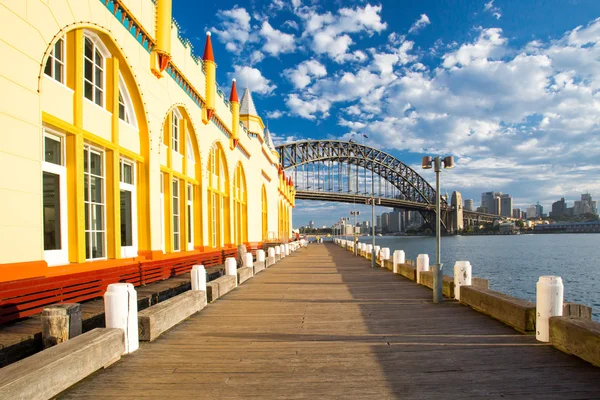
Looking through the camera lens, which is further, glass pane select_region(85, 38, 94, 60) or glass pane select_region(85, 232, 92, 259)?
glass pane select_region(85, 38, 94, 60)

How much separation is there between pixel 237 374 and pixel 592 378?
4.50 m

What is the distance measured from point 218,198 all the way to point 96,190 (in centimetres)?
1111

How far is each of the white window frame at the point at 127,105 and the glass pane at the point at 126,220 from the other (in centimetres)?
222

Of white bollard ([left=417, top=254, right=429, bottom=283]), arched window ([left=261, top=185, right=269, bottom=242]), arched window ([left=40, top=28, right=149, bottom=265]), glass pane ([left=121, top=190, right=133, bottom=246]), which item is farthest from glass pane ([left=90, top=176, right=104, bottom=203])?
arched window ([left=261, top=185, right=269, bottom=242])

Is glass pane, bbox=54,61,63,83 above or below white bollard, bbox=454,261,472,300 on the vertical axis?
above

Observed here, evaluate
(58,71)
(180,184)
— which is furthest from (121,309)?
(180,184)

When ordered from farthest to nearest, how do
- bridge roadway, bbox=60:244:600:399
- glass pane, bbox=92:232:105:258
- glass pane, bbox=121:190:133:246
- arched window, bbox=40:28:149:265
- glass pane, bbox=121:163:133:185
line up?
glass pane, bbox=121:190:133:246 < glass pane, bbox=121:163:133:185 < glass pane, bbox=92:232:105:258 < arched window, bbox=40:28:149:265 < bridge roadway, bbox=60:244:600:399

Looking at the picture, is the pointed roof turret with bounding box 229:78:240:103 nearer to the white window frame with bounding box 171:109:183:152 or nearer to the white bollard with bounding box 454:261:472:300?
the white window frame with bounding box 171:109:183:152

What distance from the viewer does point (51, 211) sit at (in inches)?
355

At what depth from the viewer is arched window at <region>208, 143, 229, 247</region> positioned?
20.4 meters

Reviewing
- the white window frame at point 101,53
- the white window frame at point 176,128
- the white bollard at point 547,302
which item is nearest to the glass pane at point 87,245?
the white window frame at point 101,53

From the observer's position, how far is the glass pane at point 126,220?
480 inches

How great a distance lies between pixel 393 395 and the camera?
4.63 m

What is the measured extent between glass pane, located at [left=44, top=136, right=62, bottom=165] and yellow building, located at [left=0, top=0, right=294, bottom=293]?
25 millimetres
